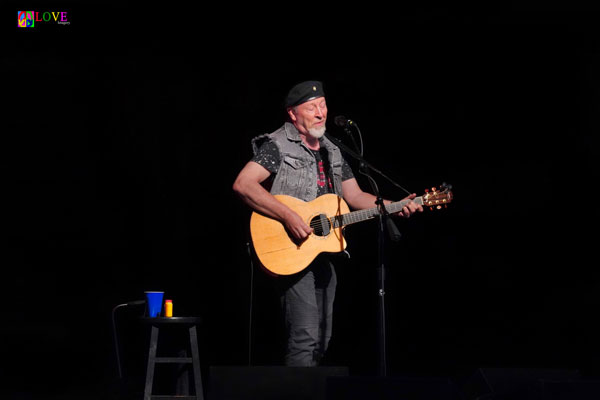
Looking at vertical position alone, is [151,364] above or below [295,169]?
below

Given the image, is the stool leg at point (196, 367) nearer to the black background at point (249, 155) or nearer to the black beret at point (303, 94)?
the black background at point (249, 155)

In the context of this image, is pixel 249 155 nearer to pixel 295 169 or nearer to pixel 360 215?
pixel 295 169

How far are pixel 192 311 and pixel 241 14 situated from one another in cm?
201

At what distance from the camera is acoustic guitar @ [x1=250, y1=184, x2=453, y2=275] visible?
12.0 ft

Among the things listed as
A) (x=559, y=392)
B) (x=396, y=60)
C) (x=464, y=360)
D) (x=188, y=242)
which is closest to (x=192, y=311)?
(x=188, y=242)

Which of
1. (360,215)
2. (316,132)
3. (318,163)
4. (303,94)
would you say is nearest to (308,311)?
(360,215)

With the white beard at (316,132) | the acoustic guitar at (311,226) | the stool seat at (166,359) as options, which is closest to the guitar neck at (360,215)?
the acoustic guitar at (311,226)

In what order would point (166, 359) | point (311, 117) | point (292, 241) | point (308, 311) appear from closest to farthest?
point (308, 311), point (292, 241), point (166, 359), point (311, 117)

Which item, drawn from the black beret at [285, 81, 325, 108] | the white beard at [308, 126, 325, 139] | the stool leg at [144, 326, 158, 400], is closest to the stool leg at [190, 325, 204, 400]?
the stool leg at [144, 326, 158, 400]

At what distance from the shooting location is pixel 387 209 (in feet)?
12.3

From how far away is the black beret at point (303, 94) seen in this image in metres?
3.95

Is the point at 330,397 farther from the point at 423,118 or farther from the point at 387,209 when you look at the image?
the point at 423,118

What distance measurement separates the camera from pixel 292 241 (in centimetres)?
369

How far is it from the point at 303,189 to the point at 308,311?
66 centimetres
